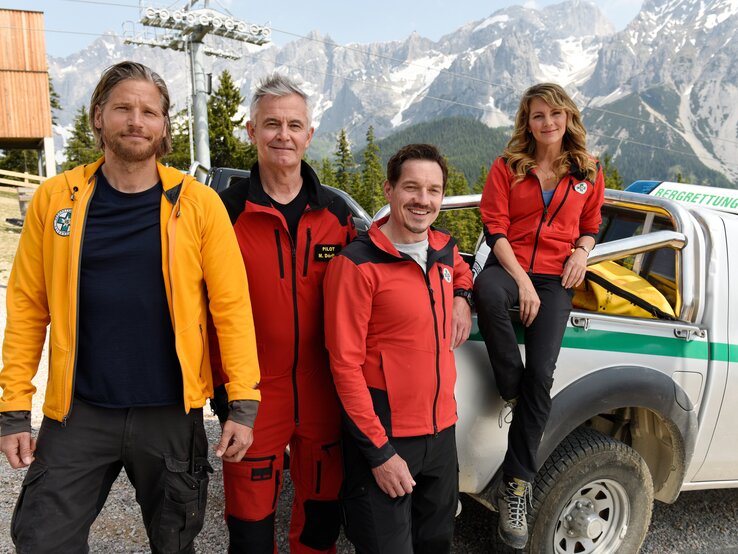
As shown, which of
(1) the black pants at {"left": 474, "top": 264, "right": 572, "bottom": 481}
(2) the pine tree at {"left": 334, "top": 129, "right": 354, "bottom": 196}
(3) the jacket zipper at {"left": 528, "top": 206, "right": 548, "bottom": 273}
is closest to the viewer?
(1) the black pants at {"left": 474, "top": 264, "right": 572, "bottom": 481}

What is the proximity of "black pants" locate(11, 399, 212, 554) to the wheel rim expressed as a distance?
185 cm

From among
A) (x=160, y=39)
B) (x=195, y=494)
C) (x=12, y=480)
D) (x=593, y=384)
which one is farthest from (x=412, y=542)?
(x=160, y=39)

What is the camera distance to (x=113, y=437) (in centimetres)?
221

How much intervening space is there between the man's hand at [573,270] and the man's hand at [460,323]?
22.2 inches

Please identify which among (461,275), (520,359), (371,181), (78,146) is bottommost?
(520,359)

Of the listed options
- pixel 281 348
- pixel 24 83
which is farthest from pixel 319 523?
pixel 24 83

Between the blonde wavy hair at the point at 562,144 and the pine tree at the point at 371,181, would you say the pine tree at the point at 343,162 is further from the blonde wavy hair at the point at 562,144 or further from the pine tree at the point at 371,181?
the blonde wavy hair at the point at 562,144

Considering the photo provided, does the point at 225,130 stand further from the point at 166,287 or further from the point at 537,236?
the point at 166,287

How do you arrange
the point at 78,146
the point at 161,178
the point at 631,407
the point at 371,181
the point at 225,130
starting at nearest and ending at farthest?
1. the point at 161,178
2. the point at 631,407
3. the point at 225,130
4. the point at 78,146
5. the point at 371,181

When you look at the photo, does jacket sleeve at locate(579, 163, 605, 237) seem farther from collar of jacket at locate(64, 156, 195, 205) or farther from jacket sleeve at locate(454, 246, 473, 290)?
collar of jacket at locate(64, 156, 195, 205)

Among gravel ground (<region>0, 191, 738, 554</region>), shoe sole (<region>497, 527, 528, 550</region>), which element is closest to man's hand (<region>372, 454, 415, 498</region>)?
shoe sole (<region>497, 527, 528, 550</region>)

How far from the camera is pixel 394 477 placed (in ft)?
7.52

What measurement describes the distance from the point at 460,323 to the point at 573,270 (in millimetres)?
673

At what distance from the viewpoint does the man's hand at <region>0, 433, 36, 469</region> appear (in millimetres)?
2152
